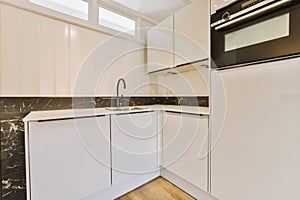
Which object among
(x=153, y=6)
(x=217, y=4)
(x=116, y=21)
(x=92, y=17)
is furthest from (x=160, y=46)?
(x=217, y=4)

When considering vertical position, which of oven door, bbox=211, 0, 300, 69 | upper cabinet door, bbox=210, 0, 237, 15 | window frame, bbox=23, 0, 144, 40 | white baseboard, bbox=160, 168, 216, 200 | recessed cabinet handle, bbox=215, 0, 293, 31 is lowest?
white baseboard, bbox=160, 168, 216, 200

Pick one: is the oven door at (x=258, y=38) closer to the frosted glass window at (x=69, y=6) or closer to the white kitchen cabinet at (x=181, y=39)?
the white kitchen cabinet at (x=181, y=39)

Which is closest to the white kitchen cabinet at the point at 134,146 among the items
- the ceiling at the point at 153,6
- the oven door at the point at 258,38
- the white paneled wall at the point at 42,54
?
the white paneled wall at the point at 42,54

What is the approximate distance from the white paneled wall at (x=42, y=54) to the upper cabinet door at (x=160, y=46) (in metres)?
0.56

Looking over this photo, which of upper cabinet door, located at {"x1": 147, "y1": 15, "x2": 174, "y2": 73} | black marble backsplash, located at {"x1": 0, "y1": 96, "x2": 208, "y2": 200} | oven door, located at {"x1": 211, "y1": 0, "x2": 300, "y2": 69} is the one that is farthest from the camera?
upper cabinet door, located at {"x1": 147, "y1": 15, "x2": 174, "y2": 73}

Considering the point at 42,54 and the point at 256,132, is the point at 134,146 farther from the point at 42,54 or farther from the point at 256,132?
the point at 42,54

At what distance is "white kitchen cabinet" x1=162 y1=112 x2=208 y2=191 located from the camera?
1.55 meters

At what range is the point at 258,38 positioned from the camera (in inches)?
43.6

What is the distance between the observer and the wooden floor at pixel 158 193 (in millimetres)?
1729

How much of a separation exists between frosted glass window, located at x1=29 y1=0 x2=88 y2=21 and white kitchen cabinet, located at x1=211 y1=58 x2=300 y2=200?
4.96 feet

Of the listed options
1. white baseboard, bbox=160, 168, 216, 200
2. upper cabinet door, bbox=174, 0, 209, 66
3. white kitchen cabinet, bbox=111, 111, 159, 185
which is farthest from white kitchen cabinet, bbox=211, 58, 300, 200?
white kitchen cabinet, bbox=111, 111, 159, 185

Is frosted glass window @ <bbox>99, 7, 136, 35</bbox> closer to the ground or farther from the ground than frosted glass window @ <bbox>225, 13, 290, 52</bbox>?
farther from the ground

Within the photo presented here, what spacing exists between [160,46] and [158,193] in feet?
5.52

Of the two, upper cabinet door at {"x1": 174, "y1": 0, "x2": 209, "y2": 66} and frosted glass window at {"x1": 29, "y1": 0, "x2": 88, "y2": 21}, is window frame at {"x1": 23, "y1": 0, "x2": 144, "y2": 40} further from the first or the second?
upper cabinet door at {"x1": 174, "y1": 0, "x2": 209, "y2": 66}
